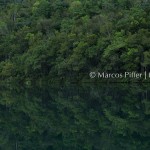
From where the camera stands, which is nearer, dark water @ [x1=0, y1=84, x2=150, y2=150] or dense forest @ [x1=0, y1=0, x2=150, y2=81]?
dark water @ [x1=0, y1=84, x2=150, y2=150]

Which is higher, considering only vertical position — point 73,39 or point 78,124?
point 73,39

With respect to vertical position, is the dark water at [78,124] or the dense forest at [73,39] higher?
the dense forest at [73,39]

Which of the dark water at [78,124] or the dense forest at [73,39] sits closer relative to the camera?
the dark water at [78,124]

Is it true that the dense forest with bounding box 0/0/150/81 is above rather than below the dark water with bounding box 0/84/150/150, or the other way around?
above

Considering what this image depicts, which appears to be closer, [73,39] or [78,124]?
[78,124]
